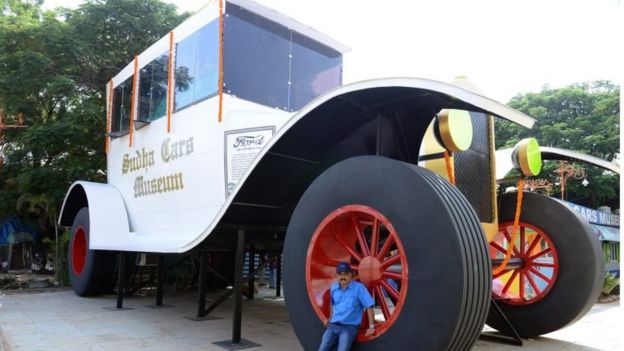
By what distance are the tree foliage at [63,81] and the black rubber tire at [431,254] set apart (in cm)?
979

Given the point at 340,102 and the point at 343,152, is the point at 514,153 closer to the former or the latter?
the point at 343,152

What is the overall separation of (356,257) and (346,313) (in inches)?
16.2

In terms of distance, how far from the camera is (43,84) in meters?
11.6

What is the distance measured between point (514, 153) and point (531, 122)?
1.87 m

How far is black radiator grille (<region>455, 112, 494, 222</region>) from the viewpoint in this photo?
4672 millimetres

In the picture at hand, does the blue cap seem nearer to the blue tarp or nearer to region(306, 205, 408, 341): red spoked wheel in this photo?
region(306, 205, 408, 341): red spoked wheel

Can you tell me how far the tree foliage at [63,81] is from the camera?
1127cm

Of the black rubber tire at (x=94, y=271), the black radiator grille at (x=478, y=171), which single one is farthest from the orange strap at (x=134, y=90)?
the black radiator grille at (x=478, y=171)

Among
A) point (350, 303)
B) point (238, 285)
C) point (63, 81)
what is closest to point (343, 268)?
point (350, 303)

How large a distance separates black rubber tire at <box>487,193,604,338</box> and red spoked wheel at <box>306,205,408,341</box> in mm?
2397

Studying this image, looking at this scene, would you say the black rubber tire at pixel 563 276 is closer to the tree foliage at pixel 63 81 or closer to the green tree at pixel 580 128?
the tree foliage at pixel 63 81

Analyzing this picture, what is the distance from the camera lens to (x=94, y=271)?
8391 millimetres

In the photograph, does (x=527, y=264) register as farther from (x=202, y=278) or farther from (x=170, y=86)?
(x=170, y=86)

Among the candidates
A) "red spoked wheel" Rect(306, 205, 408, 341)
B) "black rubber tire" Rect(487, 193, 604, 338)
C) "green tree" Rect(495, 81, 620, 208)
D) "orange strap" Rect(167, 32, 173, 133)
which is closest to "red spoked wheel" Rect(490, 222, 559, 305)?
"black rubber tire" Rect(487, 193, 604, 338)
